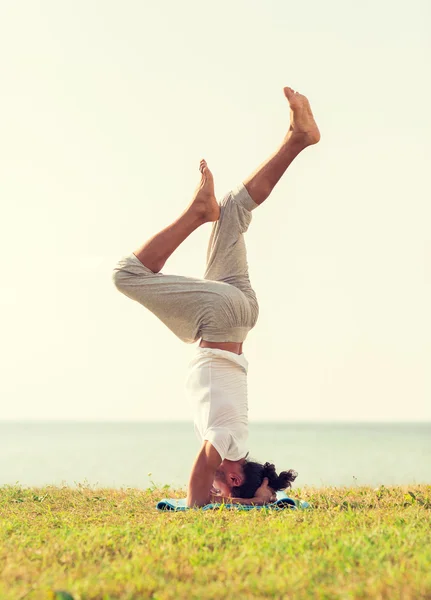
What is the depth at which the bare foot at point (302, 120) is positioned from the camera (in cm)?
532

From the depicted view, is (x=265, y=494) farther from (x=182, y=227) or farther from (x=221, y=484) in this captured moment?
(x=182, y=227)

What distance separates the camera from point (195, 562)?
286cm

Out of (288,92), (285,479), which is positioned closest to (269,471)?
(285,479)

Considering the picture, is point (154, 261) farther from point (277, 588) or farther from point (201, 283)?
point (277, 588)

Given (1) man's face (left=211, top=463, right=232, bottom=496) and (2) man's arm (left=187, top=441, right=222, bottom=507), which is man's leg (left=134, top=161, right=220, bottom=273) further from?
(1) man's face (left=211, top=463, right=232, bottom=496)

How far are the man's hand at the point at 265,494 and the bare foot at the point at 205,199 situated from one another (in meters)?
1.97

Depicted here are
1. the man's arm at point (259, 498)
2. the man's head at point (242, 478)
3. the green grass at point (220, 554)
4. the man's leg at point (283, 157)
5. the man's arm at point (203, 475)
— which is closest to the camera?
the green grass at point (220, 554)

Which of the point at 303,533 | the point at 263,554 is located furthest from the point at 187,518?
the point at 263,554

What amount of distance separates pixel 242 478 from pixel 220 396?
62 cm

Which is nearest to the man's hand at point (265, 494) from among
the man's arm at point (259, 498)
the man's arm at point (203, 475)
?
the man's arm at point (259, 498)

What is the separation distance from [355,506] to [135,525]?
66.3 inches

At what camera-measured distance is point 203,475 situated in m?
4.92

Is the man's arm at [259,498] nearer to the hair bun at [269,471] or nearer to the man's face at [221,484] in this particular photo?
the hair bun at [269,471]

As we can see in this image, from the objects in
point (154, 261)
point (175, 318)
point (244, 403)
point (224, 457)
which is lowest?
point (224, 457)
